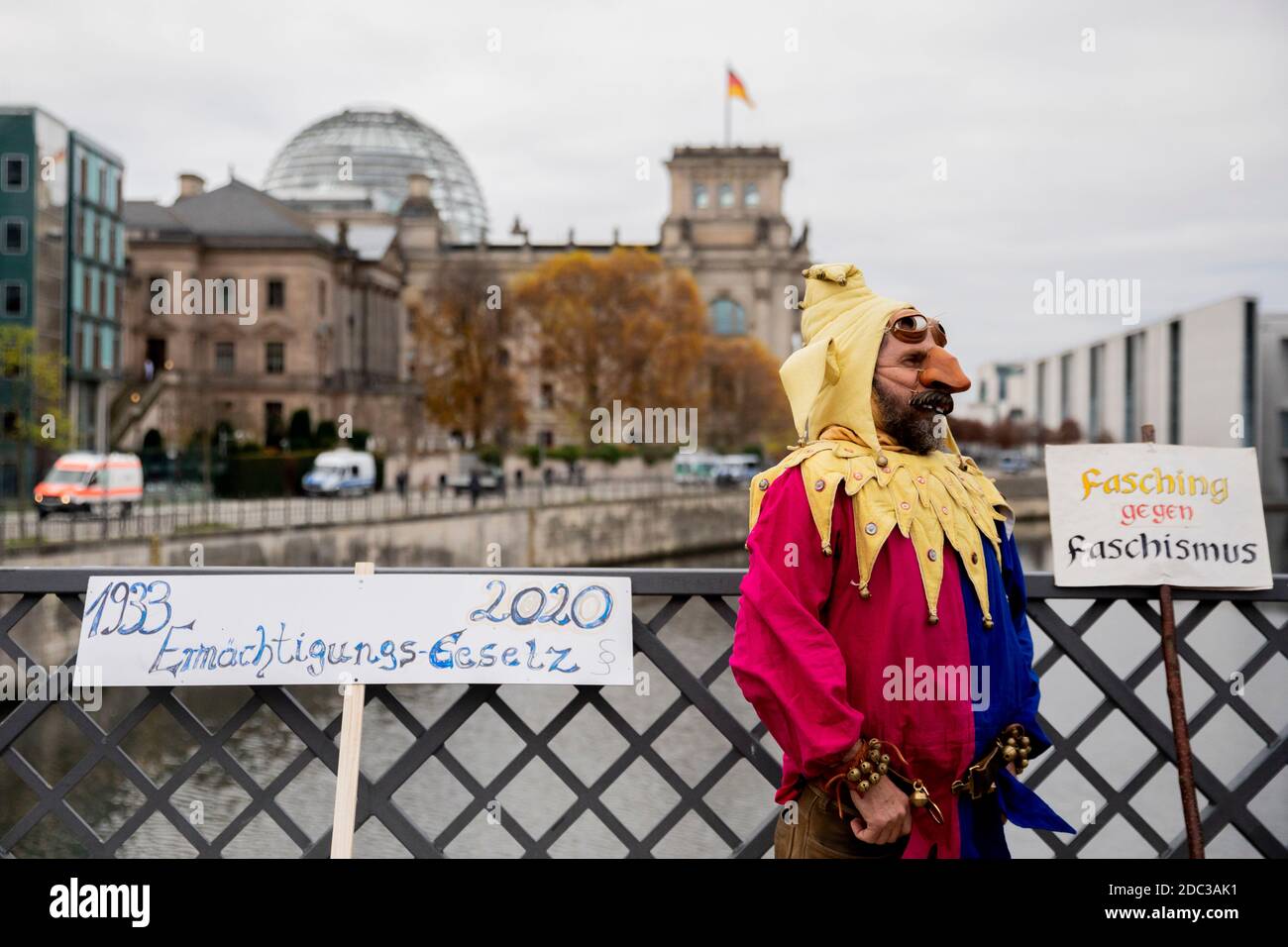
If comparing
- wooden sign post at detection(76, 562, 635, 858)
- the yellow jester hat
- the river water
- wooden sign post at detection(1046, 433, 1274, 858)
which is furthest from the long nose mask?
the river water

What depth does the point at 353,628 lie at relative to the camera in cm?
444

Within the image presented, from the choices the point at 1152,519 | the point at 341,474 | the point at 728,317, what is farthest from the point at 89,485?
the point at 728,317

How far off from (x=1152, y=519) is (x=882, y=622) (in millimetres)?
1507

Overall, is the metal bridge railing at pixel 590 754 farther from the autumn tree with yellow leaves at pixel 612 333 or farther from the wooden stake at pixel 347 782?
the autumn tree with yellow leaves at pixel 612 333

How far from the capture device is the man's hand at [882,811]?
3.47 metres

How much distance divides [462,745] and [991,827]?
748 inches

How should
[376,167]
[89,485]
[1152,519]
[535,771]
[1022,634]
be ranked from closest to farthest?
1. [1022,634]
2. [1152,519]
3. [535,771]
4. [89,485]
5. [376,167]

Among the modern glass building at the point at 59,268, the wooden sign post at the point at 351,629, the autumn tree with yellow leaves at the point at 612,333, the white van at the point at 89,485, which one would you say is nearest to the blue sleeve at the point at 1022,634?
the wooden sign post at the point at 351,629

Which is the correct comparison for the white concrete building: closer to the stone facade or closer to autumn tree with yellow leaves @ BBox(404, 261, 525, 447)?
the stone facade

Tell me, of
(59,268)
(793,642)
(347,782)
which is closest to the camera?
(793,642)

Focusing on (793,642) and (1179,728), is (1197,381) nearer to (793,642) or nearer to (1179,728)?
(1179,728)
